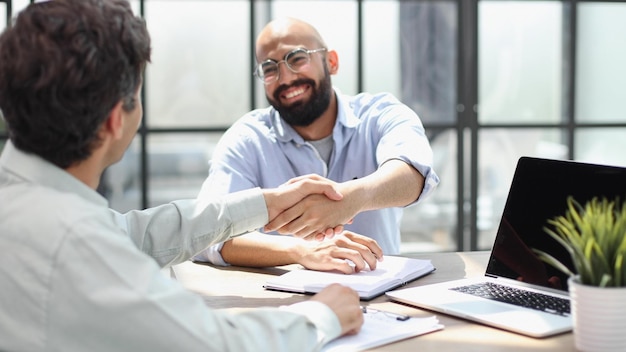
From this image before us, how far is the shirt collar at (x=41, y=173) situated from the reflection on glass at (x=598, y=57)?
404 centimetres

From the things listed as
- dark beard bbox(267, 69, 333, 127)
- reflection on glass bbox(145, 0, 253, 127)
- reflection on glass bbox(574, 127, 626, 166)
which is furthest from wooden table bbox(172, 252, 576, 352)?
reflection on glass bbox(574, 127, 626, 166)

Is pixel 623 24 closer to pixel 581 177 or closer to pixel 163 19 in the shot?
pixel 163 19

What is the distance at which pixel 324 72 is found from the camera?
9.86 feet

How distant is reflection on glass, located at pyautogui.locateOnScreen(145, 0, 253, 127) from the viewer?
14.5 ft

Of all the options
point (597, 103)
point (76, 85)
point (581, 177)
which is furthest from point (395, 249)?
point (597, 103)

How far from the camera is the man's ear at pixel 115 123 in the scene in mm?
1379

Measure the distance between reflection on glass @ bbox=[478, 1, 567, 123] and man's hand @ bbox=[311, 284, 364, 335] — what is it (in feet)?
11.1

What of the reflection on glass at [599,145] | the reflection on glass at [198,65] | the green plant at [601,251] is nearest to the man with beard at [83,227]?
the green plant at [601,251]

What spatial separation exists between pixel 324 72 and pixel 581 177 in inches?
55.4

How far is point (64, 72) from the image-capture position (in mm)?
1268

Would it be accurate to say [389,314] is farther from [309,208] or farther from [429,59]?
[429,59]

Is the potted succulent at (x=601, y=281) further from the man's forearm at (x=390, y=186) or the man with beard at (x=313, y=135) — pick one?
the man with beard at (x=313, y=135)

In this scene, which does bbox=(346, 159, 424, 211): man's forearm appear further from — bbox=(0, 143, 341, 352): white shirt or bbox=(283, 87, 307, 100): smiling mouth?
bbox=(0, 143, 341, 352): white shirt

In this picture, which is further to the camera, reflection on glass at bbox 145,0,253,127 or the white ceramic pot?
reflection on glass at bbox 145,0,253,127
